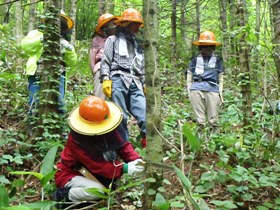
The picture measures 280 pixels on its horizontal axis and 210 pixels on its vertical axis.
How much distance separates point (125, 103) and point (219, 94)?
180cm

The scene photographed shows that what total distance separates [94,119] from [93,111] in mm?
73

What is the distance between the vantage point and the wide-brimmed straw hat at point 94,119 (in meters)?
3.63

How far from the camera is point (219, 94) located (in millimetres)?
6434

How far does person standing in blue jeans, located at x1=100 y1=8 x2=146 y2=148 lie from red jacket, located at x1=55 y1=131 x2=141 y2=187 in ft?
4.59

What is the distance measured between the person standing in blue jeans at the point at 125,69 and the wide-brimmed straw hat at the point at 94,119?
1380mm

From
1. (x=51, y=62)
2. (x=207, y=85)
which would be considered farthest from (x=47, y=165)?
(x=207, y=85)

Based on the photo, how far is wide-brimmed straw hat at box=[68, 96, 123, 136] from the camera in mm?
3631

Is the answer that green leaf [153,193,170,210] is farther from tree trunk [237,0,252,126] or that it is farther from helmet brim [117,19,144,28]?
helmet brim [117,19,144,28]

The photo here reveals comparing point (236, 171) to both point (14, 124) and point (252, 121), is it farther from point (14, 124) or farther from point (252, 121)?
point (14, 124)

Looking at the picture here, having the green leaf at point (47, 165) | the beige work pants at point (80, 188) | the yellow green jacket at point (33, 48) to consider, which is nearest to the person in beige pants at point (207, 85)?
the yellow green jacket at point (33, 48)

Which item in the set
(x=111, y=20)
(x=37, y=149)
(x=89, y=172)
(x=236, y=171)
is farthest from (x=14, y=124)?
(x=236, y=171)

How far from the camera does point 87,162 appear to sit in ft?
12.3

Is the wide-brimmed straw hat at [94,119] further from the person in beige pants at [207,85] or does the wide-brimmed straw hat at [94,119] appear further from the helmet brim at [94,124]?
the person in beige pants at [207,85]

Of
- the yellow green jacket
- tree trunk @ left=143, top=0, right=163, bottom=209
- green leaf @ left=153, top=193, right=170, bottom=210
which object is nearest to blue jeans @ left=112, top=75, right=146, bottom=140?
the yellow green jacket
